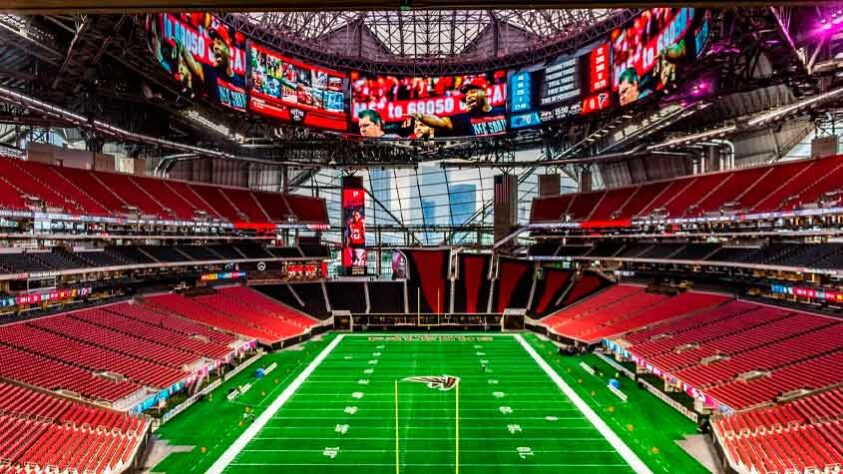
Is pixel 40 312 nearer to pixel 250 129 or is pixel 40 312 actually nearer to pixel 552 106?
pixel 250 129

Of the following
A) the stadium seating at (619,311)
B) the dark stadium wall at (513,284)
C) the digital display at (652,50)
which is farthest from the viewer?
the dark stadium wall at (513,284)

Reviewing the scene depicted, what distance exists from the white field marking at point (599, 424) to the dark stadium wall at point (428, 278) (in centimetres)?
1348

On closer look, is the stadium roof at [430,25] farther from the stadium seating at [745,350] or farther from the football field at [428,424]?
the football field at [428,424]

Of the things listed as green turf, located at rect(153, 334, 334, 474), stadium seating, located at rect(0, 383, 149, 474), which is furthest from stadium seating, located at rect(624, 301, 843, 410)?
stadium seating, located at rect(0, 383, 149, 474)

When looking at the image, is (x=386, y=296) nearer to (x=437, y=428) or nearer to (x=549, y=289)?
(x=549, y=289)

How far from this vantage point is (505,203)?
151ft

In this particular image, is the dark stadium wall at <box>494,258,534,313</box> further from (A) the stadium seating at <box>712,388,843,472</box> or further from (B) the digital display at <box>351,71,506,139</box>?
(A) the stadium seating at <box>712,388,843,472</box>

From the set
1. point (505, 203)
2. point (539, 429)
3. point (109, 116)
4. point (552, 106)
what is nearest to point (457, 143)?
point (505, 203)

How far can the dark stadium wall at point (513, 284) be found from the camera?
1630 inches

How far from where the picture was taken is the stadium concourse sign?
10.6ft

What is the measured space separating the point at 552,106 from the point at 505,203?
10.4 m

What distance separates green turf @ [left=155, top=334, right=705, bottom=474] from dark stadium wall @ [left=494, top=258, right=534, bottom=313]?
1265 centimetres

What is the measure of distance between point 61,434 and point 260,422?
6.48m

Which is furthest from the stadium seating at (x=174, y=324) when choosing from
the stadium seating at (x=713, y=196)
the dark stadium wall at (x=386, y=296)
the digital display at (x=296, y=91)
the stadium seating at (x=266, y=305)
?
the stadium seating at (x=713, y=196)
